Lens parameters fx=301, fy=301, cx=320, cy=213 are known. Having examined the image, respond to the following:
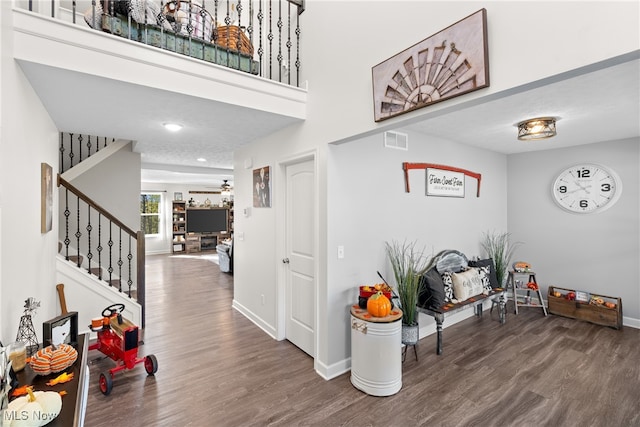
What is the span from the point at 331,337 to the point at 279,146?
81.1 inches

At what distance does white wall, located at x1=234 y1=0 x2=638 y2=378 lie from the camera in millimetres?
A: 1274

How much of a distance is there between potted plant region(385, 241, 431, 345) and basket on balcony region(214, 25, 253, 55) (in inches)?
91.1

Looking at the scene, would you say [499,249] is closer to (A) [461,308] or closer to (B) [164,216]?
(A) [461,308]

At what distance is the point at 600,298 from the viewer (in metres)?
3.93

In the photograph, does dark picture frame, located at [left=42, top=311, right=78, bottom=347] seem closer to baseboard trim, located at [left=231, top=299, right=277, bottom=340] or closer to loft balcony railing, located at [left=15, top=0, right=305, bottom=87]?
loft balcony railing, located at [left=15, top=0, right=305, bottom=87]

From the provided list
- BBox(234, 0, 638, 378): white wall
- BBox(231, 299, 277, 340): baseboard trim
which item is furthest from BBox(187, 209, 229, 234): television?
BBox(234, 0, 638, 378): white wall

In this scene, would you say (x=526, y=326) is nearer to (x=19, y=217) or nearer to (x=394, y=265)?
(x=394, y=265)

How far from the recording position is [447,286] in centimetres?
339

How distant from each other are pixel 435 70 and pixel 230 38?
1.84 metres

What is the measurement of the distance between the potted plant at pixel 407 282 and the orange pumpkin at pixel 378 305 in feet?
1.62

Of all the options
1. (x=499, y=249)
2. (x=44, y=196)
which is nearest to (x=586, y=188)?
(x=499, y=249)

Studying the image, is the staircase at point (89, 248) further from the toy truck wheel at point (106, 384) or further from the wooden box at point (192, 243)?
the wooden box at point (192, 243)

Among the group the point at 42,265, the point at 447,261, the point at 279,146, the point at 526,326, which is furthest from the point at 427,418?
the point at 42,265

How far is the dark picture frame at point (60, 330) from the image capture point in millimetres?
1632
